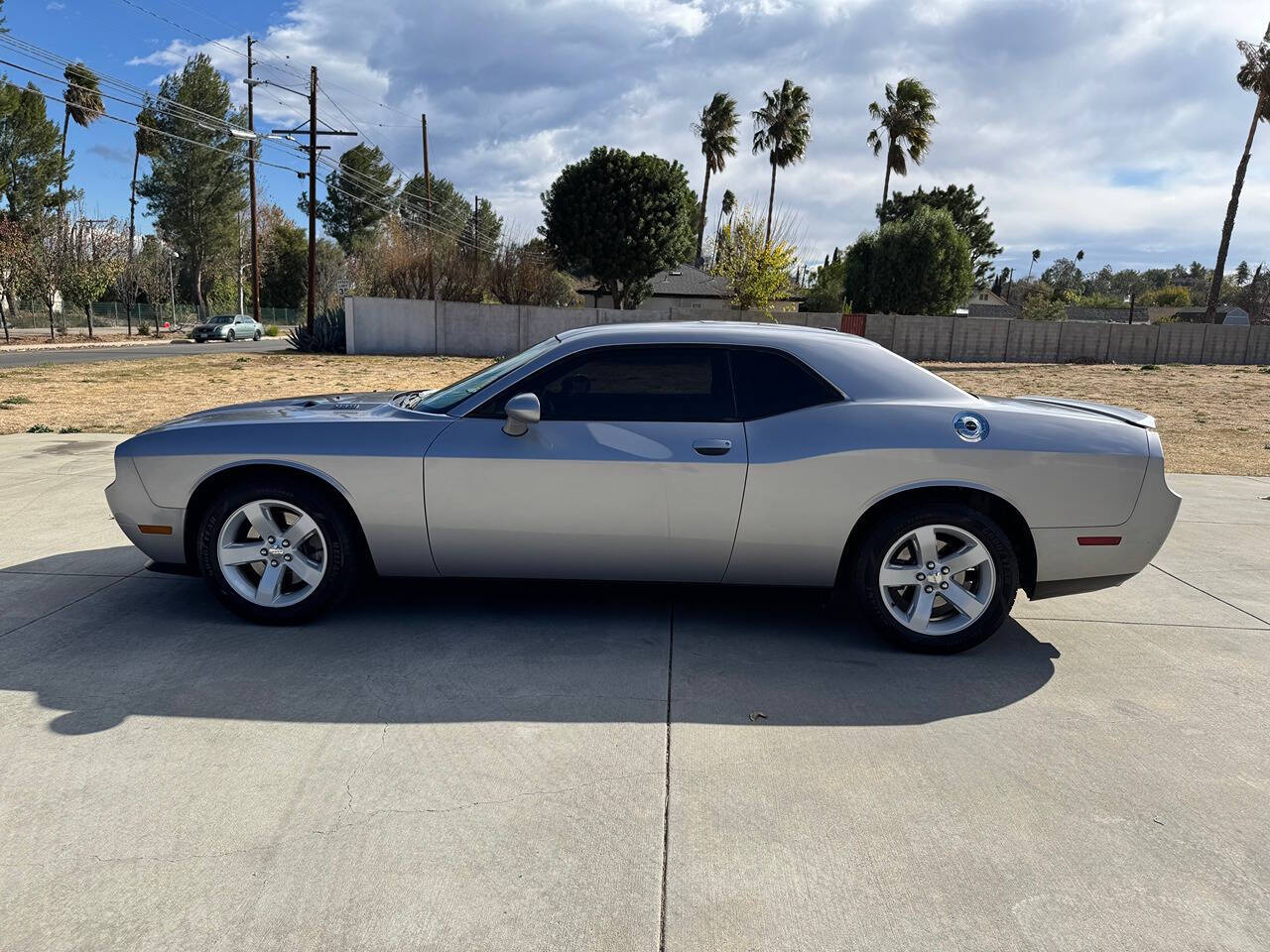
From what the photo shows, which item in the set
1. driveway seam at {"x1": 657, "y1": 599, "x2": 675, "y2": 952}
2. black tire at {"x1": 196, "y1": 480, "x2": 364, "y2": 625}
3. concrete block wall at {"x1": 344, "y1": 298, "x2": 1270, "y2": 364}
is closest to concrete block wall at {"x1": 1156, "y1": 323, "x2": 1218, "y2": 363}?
concrete block wall at {"x1": 344, "y1": 298, "x2": 1270, "y2": 364}

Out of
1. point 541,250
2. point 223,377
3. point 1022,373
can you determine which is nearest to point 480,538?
point 223,377

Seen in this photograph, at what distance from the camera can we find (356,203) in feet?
229

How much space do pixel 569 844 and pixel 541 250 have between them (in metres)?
37.6

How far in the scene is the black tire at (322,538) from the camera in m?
3.93

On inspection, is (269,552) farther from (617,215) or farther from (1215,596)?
(617,215)

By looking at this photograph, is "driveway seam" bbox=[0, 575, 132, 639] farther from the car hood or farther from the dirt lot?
the dirt lot

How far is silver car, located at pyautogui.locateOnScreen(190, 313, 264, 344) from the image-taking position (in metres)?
42.8

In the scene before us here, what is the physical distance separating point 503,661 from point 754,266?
117 feet

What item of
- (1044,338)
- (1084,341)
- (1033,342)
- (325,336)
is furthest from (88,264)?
(1084,341)

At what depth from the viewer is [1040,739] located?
3.15 m

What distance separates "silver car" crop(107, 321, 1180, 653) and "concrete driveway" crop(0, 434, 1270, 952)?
351 millimetres

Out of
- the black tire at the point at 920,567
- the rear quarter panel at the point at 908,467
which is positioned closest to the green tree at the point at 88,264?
the rear quarter panel at the point at 908,467

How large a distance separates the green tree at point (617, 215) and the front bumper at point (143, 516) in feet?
116

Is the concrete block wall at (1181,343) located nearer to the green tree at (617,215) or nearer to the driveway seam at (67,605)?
the green tree at (617,215)
